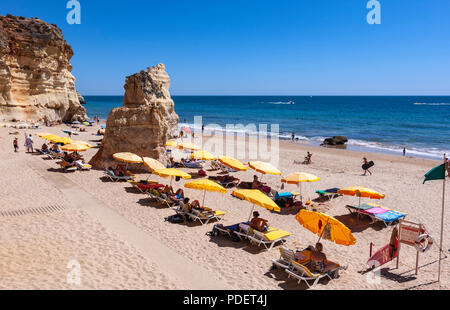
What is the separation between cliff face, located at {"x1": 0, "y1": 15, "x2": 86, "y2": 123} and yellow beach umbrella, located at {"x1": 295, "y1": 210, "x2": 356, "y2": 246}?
33243mm

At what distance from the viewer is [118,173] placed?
15312 millimetres

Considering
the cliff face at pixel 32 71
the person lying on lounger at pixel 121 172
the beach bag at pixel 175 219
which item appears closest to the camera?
the beach bag at pixel 175 219

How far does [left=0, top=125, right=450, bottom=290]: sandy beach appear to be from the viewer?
22.9ft

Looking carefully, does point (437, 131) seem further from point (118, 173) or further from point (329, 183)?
point (118, 173)

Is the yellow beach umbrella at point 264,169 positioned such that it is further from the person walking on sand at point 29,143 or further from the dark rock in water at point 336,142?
the dark rock in water at point 336,142

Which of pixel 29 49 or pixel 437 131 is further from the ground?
pixel 29 49

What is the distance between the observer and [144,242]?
29.1ft

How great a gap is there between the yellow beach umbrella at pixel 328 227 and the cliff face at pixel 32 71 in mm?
33243

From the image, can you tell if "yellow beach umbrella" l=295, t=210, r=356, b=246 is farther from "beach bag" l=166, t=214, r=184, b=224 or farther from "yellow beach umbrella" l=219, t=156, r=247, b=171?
"yellow beach umbrella" l=219, t=156, r=247, b=171

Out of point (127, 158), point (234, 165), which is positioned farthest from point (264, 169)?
point (127, 158)

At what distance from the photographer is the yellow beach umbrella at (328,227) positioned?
744 centimetres

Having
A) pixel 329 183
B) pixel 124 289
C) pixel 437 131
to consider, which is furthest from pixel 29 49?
pixel 437 131

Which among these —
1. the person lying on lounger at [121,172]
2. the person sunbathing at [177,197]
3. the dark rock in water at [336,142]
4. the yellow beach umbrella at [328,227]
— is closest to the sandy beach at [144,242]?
the person sunbathing at [177,197]
